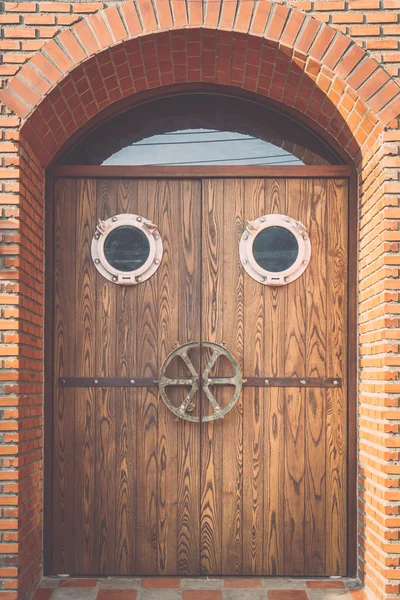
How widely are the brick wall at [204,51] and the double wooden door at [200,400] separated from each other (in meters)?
0.35

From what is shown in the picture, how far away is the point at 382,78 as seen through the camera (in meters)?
3.80

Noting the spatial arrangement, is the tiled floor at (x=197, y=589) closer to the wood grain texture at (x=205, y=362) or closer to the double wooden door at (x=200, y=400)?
the double wooden door at (x=200, y=400)

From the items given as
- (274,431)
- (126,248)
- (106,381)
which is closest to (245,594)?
(274,431)

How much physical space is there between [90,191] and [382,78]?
6.10ft

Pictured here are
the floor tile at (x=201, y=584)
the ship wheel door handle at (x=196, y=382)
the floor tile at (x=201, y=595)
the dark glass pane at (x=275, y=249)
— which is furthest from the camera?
the dark glass pane at (x=275, y=249)

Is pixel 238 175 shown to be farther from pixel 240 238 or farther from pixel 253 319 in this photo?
pixel 253 319

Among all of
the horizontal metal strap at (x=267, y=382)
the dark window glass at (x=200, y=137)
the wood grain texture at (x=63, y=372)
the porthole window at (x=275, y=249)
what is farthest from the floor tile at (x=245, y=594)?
the dark window glass at (x=200, y=137)

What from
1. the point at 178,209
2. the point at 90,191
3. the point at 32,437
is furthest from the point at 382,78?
the point at 32,437

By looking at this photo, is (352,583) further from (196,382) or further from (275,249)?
(275,249)

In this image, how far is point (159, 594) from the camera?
406 centimetres

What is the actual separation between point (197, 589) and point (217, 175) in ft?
8.18

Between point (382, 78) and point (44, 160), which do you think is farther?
point (44, 160)

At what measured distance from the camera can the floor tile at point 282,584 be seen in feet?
13.6

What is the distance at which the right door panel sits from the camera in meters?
4.31
